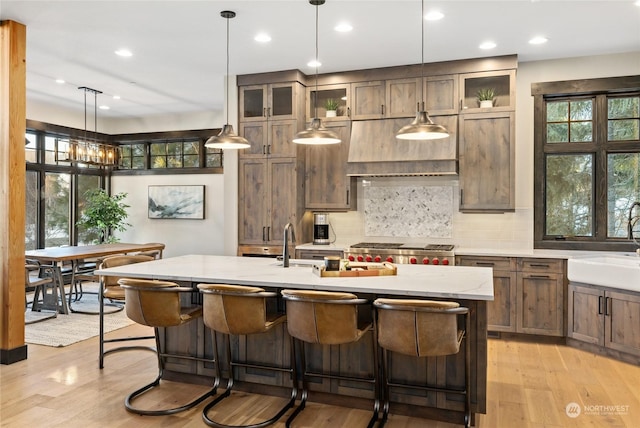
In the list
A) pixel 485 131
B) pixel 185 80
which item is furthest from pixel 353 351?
pixel 185 80

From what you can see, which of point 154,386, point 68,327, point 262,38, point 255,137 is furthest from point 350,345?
point 68,327

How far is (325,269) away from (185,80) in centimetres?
416

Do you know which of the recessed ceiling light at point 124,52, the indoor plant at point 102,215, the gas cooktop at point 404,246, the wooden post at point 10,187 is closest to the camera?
the wooden post at point 10,187

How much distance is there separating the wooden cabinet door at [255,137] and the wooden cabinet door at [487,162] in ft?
7.68

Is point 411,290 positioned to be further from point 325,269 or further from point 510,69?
point 510,69

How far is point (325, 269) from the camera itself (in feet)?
11.3

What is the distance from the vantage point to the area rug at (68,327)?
504 cm

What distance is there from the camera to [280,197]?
6.00 meters

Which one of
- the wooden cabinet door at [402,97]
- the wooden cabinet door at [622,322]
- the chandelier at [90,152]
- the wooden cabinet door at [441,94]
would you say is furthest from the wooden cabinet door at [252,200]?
the wooden cabinet door at [622,322]

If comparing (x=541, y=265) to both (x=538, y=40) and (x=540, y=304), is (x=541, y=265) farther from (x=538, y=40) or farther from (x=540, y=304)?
(x=538, y=40)

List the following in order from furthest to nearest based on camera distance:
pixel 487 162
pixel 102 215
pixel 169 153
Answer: pixel 169 153, pixel 102 215, pixel 487 162

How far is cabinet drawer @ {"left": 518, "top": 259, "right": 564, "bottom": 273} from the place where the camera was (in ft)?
16.3

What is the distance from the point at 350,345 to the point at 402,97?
336 cm

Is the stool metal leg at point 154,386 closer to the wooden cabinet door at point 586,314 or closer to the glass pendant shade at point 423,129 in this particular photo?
the glass pendant shade at point 423,129
